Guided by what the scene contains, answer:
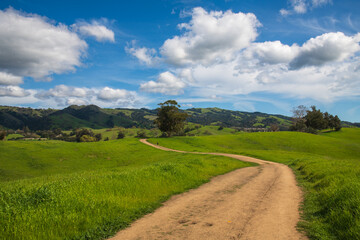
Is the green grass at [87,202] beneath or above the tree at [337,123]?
beneath

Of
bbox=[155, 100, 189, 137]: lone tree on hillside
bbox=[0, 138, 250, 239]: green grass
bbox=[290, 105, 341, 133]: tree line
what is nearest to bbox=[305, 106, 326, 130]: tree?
bbox=[290, 105, 341, 133]: tree line

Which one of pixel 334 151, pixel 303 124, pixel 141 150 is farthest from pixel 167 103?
pixel 303 124

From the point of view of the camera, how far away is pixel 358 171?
12.8 m

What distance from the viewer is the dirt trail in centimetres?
669

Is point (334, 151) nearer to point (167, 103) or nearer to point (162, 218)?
point (167, 103)

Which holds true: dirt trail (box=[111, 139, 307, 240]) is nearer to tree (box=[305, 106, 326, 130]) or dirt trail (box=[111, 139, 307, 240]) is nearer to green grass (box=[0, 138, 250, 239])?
green grass (box=[0, 138, 250, 239])

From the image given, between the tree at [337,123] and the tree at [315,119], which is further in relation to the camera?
the tree at [337,123]

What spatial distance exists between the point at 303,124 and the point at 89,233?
13079 centimetres

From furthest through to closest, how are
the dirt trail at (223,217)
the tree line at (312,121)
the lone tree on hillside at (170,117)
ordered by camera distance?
1. the tree line at (312,121)
2. the lone tree on hillside at (170,117)
3. the dirt trail at (223,217)

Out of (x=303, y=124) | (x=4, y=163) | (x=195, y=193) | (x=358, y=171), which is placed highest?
(x=303, y=124)

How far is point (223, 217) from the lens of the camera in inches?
318

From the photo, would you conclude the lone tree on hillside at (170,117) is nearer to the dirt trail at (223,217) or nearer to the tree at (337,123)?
the dirt trail at (223,217)

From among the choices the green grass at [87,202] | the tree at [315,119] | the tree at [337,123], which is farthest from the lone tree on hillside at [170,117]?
the tree at [337,123]

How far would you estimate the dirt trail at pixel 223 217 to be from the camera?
6.69m
